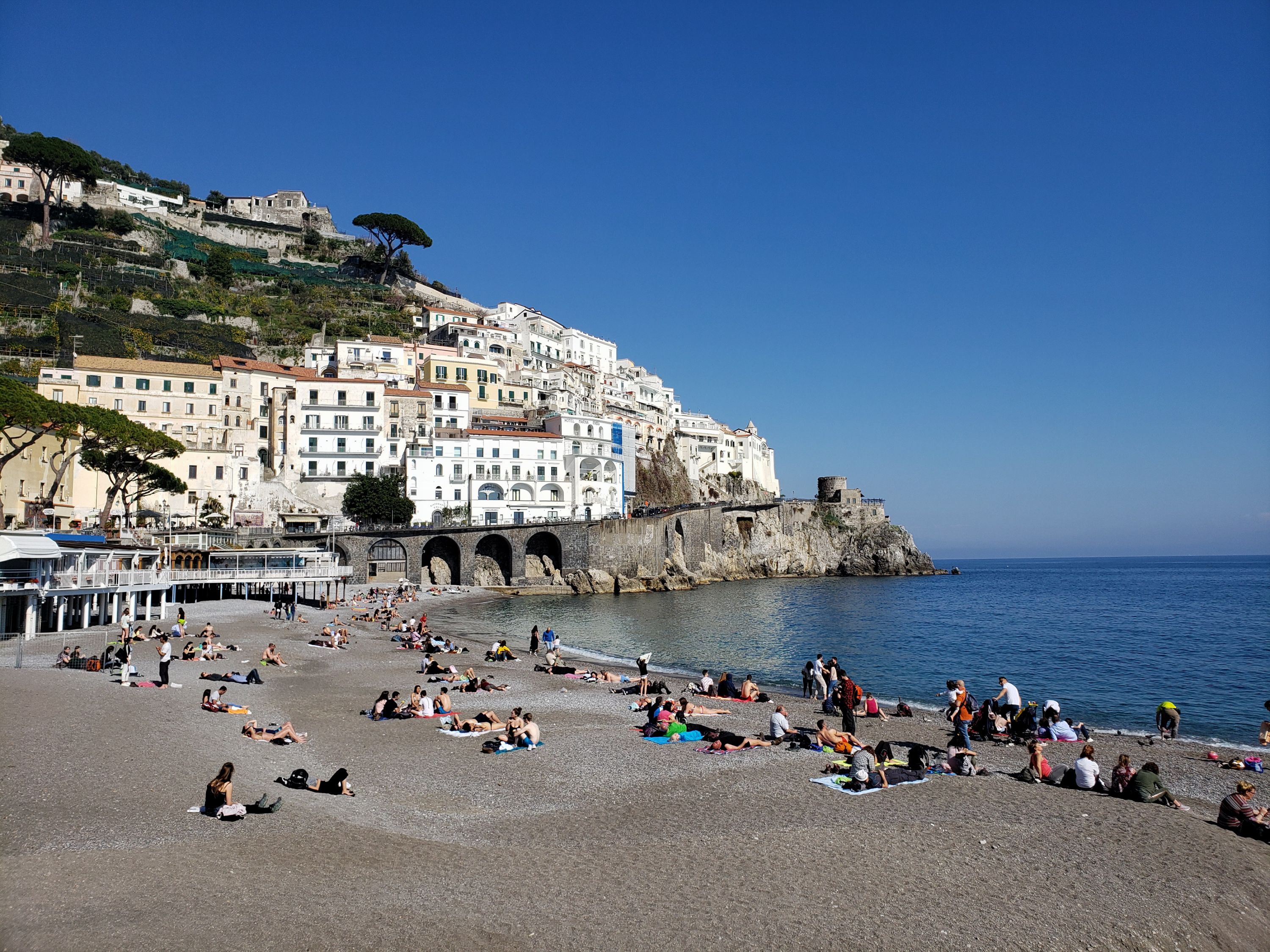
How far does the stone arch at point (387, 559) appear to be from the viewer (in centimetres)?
5672

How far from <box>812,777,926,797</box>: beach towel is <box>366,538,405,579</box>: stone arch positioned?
48.5 meters

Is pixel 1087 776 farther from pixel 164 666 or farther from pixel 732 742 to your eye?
pixel 164 666

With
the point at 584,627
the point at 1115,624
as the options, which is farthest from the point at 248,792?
the point at 1115,624

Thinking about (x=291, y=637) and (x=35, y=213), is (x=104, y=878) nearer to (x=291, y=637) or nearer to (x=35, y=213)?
(x=291, y=637)

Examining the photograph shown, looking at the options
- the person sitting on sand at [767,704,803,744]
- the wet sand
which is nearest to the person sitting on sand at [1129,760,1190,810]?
the wet sand

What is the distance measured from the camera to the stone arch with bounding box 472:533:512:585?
62281mm

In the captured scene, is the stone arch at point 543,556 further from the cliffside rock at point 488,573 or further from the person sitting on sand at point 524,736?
the person sitting on sand at point 524,736

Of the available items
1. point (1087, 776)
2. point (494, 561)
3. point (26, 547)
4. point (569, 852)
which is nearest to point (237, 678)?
point (26, 547)

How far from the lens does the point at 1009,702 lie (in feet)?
61.2

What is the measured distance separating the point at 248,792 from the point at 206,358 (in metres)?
69.2

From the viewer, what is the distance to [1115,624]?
49.3 metres

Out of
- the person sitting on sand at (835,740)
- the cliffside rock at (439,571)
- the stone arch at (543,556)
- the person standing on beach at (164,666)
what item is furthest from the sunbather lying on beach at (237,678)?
the stone arch at (543,556)

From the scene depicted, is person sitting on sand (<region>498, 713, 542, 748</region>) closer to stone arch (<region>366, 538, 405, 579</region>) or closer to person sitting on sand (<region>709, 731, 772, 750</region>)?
person sitting on sand (<region>709, 731, 772, 750</region>)

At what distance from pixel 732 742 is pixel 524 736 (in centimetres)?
416
